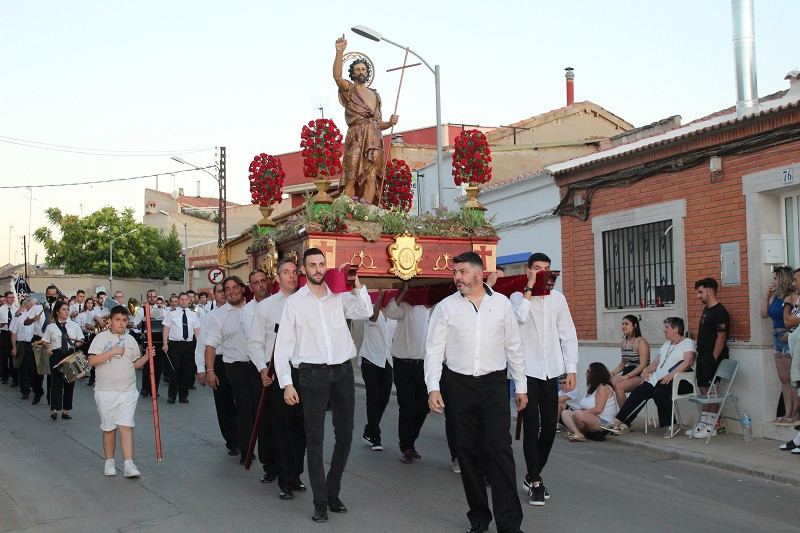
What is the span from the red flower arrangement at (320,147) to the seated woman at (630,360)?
5335mm

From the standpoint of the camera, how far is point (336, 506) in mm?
6695

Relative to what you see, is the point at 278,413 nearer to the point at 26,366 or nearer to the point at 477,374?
the point at 477,374

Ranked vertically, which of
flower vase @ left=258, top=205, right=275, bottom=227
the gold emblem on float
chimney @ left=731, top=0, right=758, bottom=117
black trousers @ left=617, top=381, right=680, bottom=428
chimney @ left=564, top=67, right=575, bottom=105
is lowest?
black trousers @ left=617, top=381, right=680, bottom=428

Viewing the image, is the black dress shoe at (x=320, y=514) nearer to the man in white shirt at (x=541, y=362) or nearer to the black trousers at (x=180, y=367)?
the man in white shirt at (x=541, y=362)

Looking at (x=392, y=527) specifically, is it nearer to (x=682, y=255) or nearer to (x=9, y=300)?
(x=682, y=255)

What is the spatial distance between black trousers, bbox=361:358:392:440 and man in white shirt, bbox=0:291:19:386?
405 inches

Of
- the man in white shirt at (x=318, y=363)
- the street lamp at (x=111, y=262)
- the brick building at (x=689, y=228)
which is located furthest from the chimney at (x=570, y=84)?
the street lamp at (x=111, y=262)

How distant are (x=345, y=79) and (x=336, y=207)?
193cm

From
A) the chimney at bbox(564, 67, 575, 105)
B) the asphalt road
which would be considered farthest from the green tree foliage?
the asphalt road

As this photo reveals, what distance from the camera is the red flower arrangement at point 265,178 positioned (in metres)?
9.44

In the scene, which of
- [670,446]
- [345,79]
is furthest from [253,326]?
[670,446]

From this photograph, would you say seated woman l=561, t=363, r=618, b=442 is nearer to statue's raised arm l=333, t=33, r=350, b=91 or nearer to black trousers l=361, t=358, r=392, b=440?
black trousers l=361, t=358, r=392, b=440

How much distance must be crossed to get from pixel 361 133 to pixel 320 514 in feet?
13.7

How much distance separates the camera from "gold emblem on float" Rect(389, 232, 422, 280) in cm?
776
